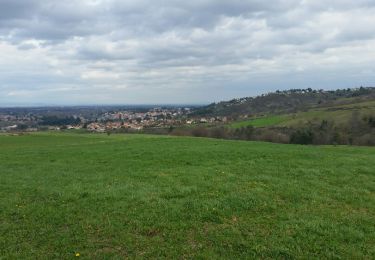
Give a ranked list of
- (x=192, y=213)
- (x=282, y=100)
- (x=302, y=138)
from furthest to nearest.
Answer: (x=282, y=100) < (x=302, y=138) < (x=192, y=213)

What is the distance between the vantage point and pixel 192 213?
30.8 feet

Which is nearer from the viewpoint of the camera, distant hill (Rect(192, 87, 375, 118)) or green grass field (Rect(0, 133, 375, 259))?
green grass field (Rect(0, 133, 375, 259))

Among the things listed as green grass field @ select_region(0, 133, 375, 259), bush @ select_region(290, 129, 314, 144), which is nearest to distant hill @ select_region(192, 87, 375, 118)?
bush @ select_region(290, 129, 314, 144)

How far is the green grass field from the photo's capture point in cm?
754

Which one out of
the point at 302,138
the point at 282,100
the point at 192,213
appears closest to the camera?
the point at 192,213

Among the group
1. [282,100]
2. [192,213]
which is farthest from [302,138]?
[282,100]

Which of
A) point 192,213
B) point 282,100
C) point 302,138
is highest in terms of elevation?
point 282,100

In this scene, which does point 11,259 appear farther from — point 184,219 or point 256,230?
point 256,230

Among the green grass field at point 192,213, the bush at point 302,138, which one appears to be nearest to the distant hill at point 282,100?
the bush at point 302,138

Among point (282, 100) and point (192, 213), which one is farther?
point (282, 100)

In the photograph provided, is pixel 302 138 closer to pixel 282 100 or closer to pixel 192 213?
pixel 192 213

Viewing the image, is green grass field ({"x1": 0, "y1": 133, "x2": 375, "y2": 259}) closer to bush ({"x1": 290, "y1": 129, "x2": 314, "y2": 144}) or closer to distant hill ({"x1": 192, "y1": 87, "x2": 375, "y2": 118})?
bush ({"x1": 290, "y1": 129, "x2": 314, "y2": 144})

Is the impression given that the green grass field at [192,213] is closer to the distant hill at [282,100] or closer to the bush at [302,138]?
the bush at [302,138]

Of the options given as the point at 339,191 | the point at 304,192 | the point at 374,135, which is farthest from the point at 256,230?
the point at 374,135
